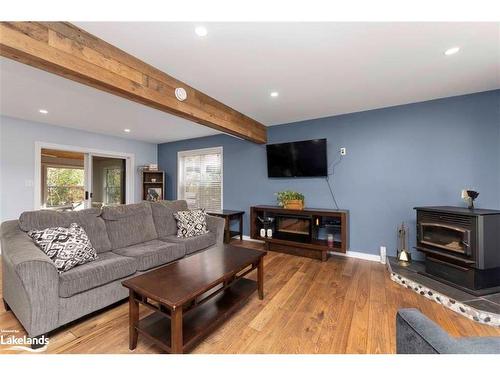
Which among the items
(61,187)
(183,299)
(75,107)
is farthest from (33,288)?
(61,187)

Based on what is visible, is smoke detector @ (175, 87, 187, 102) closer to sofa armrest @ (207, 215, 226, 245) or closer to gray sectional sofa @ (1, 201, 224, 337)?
gray sectional sofa @ (1, 201, 224, 337)

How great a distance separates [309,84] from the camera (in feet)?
8.05

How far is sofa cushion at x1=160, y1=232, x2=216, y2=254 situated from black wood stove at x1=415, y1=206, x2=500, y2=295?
275 cm

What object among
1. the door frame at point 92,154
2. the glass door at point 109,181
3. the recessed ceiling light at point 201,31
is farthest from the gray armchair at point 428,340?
the glass door at point 109,181

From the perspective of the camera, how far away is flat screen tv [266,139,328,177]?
3607 mm

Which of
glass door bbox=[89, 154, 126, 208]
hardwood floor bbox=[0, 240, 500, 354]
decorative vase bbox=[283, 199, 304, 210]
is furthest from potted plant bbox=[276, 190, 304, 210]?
glass door bbox=[89, 154, 126, 208]

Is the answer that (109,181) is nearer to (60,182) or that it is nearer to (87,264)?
(60,182)

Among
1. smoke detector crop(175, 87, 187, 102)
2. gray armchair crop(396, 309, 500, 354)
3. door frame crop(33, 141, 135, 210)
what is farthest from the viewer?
door frame crop(33, 141, 135, 210)

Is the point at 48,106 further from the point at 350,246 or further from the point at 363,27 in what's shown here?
the point at 350,246

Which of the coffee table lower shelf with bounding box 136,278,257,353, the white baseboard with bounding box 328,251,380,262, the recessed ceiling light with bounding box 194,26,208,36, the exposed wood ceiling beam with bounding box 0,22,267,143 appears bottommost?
the white baseboard with bounding box 328,251,380,262

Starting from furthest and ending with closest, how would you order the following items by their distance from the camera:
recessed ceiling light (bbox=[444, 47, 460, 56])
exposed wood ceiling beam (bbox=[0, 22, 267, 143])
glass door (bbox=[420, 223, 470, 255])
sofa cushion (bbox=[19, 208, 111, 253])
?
glass door (bbox=[420, 223, 470, 255]) < sofa cushion (bbox=[19, 208, 111, 253]) < recessed ceiling light (bbox=[444, 47, 460, 56]) < exposed wood ceiling beam (bbox=[0, 22, 267, 143])

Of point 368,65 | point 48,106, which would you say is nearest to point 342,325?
point 368,65
